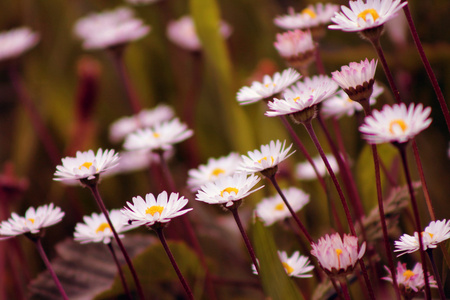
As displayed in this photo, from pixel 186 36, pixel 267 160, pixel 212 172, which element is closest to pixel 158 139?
pixel 212 172

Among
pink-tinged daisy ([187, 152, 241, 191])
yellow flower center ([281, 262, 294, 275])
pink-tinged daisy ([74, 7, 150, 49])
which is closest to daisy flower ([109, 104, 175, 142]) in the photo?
pink-tinged daisy ([74, 7, 150, 49])

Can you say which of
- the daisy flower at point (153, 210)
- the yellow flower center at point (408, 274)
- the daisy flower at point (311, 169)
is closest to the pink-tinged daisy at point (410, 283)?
the yellow flower center at point (408, 274)

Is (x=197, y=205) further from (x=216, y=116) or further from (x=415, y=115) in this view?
(x=415, y=115)

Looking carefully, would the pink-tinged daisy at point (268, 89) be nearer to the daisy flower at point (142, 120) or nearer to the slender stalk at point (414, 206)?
the slender stalk at point (414, 206)

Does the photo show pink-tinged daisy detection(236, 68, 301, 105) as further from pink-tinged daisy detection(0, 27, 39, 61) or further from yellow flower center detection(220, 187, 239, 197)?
pink-tinged daisy detection(0, 27, 39, 61)

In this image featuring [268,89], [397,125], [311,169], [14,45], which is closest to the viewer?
[397,125]

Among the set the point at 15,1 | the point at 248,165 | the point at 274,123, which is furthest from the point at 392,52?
the point at 15,1

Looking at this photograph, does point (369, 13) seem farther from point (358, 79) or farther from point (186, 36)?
point (186, 36)

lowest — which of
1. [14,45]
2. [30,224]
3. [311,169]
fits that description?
[311,169]
